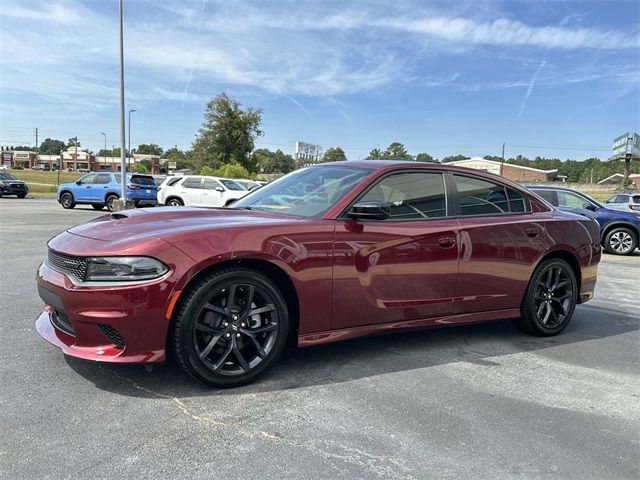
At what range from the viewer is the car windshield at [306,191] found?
3887 mm

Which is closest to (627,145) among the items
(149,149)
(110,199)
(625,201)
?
(625,201)

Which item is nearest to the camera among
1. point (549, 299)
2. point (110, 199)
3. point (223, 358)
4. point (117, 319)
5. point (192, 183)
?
point (117, 319)

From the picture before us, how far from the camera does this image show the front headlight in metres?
3.00

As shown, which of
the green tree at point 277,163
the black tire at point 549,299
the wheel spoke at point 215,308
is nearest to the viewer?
the wheel spoke at point 215,308

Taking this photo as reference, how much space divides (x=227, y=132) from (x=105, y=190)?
1318 inches

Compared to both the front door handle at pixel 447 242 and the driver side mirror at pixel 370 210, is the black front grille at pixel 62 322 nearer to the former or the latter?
the driver side mirror at pixel 370 210

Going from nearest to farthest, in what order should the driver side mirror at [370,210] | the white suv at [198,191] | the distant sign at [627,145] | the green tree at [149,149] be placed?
1. the driver side mirror at [370,210]
2. the white suv at [198,191]
3. the distant sign at [627,145]
4. the green tree at [149,149]

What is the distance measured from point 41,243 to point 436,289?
28.3ft

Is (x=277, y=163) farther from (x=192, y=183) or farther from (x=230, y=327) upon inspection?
(x=230, y=327)

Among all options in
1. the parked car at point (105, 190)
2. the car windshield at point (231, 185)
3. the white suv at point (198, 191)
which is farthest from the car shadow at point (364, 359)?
the parked car at point (105, 190)

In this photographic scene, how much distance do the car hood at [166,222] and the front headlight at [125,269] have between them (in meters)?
0.16

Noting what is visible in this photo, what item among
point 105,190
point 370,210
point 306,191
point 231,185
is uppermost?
point 231,185

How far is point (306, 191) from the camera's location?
13.8 feet

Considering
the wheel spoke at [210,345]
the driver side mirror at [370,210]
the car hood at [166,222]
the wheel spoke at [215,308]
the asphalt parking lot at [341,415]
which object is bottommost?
the asphalt parking lot at [341,415]
